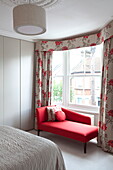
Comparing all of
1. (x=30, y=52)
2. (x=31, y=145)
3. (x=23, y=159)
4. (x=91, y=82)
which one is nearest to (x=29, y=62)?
(x=30, y=52)

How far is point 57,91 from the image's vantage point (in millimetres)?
4871

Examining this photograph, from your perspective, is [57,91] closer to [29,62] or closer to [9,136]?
[29,62]

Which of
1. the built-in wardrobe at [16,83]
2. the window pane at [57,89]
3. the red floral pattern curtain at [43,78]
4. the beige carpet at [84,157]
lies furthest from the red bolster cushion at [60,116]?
the built-in wardrobe at [16,83]

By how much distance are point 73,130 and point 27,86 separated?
72.7 inches

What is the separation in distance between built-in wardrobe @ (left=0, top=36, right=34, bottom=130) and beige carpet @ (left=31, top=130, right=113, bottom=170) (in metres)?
1.23

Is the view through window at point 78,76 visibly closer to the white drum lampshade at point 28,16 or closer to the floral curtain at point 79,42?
the floral curtain at point 79,42

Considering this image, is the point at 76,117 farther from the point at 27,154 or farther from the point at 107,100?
the point at 27,154

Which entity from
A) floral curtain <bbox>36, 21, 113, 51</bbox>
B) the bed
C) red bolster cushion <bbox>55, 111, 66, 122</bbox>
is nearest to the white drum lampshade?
the bed

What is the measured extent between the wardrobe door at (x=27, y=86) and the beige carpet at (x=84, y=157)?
1.15 metres

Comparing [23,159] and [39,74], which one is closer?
[23,159]

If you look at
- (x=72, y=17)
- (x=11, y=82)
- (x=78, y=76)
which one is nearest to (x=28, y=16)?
(x=72, y=17)

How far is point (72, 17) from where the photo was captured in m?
3.02

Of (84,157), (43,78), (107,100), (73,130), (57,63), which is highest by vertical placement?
(57,63)

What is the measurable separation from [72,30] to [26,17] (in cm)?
208
